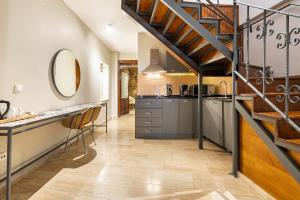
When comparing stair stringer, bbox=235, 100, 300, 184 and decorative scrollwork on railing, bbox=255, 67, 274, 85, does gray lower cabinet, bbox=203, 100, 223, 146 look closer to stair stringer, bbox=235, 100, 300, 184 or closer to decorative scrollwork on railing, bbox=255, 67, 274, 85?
decorative scrollwork on railing, bbox=255, 67, 274, 85

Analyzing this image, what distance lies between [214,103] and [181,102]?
91 centimetres

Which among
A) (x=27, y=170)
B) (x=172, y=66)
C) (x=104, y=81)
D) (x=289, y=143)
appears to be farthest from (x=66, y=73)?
(x=289, y=143)

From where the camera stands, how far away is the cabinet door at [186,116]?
4.75 m

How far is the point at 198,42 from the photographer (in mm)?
3365

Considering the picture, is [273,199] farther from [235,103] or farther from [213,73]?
[213,73]

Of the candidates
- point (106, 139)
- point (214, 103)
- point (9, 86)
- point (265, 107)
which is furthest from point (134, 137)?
point (265, 107)

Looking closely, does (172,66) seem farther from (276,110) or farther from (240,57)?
(276,110)

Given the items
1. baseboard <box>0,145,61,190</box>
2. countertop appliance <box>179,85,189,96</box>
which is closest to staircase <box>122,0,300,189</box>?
countertop appliance <box>179,85,189,96</box>

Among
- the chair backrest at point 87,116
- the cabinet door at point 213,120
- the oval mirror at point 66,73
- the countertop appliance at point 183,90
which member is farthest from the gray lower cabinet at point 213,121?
the oval mirror at point 66,73

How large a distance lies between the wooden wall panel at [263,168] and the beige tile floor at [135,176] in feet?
0.55

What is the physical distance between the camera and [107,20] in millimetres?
4758

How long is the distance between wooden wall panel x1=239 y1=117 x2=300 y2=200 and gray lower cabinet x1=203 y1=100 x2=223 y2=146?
4.07ft

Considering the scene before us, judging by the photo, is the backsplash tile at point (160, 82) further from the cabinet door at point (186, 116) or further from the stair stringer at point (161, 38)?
the stair stringer at point (161, 38)

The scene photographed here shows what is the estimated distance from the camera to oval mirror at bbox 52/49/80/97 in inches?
139
